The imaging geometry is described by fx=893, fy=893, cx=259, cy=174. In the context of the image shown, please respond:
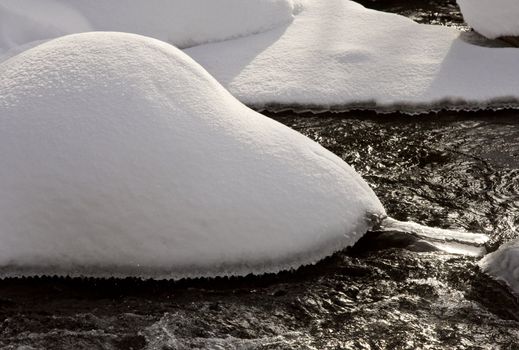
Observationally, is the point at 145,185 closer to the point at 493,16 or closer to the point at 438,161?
the point at 438,161

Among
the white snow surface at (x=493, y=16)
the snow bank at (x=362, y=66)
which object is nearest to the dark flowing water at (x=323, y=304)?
the snow bank at (x=362, y=66)

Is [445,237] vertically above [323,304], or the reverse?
[445,237]

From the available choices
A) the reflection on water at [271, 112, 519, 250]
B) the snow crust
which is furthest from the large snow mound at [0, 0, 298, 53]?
the snow crust

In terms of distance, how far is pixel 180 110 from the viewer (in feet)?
12.0

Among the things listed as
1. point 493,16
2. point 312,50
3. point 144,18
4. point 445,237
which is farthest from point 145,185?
point 493,16

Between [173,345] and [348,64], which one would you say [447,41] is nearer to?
[348,64]

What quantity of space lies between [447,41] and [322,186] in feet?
8.48

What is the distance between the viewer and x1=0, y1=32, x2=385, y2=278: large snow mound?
3.42 metres

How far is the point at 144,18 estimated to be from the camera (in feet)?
19.0

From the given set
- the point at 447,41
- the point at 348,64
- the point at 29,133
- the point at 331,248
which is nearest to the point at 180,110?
the point at 29,133

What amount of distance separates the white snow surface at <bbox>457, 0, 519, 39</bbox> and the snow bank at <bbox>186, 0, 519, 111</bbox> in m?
0.17

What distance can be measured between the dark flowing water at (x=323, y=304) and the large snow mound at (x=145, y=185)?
0.10 meters

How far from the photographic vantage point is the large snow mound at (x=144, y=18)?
551cm

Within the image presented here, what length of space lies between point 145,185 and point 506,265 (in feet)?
4.70
